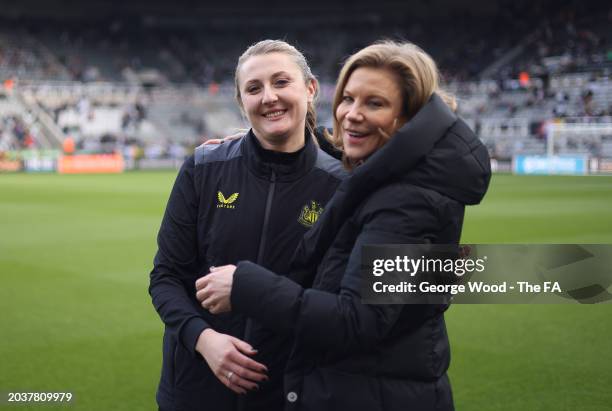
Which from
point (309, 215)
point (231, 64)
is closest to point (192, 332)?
point (309, 215)

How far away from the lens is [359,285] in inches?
79.3

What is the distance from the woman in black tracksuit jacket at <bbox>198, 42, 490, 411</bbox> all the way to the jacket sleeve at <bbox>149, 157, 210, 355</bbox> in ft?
1.80

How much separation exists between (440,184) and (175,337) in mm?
1240

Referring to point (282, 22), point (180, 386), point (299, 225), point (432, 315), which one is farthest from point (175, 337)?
point (282, 22)

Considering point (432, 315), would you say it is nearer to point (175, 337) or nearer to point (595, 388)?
point (175, 337)

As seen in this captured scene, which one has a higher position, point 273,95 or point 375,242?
point 273,95

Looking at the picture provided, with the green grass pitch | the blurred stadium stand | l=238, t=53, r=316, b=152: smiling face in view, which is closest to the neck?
l=238, t=53, r=316, b=152: smiling face

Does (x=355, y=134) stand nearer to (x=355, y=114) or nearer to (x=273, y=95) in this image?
(x=355, y=114)

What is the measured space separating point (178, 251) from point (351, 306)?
1.03m

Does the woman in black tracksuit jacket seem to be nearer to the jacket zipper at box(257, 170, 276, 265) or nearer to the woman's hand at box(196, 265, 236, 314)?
the woman's hand at box(196, 265, 236, 314)

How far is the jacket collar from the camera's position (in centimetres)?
280

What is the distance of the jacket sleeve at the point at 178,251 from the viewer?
2732 mm

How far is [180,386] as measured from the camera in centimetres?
280

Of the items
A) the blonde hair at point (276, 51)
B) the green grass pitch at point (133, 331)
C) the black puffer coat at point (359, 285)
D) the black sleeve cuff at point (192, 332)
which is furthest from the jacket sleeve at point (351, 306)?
the green grass pitch at point (133, 331)
